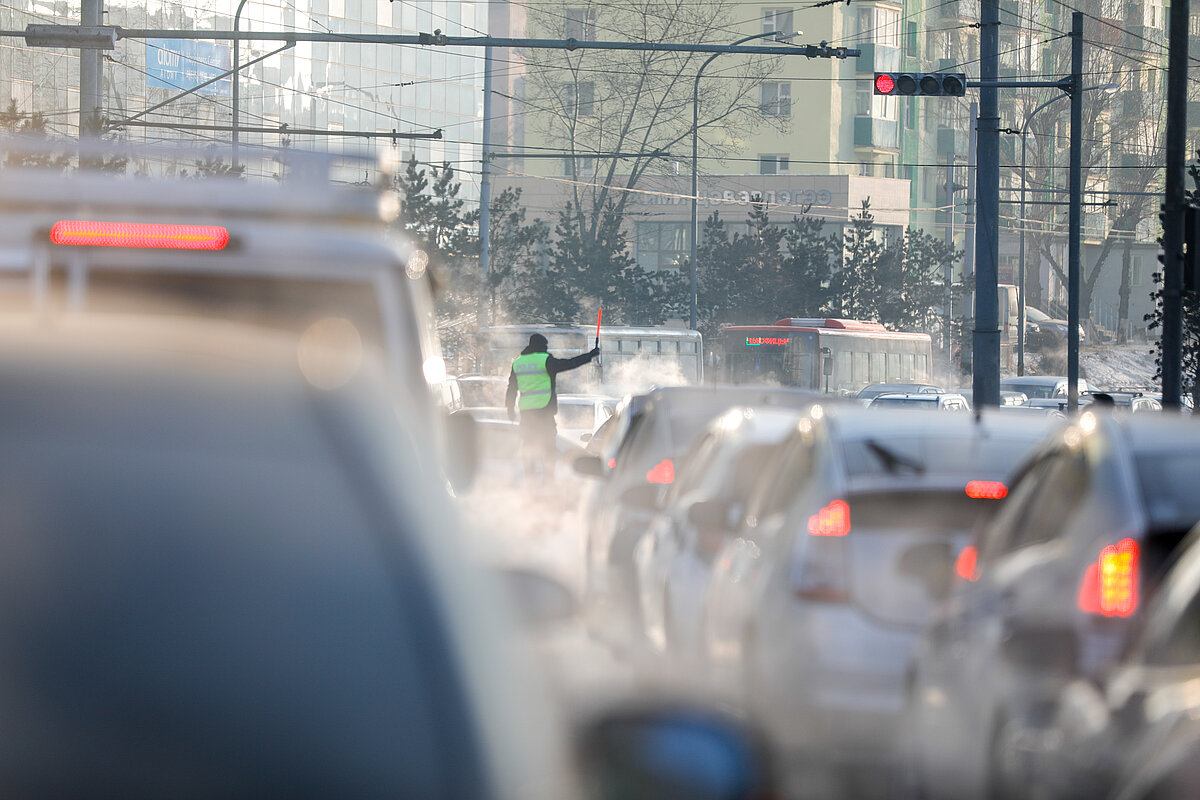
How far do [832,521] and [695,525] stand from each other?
1.74 meters

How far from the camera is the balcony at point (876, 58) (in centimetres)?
8819

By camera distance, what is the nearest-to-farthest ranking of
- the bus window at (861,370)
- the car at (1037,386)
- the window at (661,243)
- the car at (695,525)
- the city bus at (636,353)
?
the car at (695,525) < the city bus at (636,353) < the car at (1037,386) < the bus window at (861,370) < the window at (661,243)

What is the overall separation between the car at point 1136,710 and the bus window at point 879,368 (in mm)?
46548

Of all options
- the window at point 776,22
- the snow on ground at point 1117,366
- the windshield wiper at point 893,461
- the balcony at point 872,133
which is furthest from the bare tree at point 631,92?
the windshield wiper at point 893,461

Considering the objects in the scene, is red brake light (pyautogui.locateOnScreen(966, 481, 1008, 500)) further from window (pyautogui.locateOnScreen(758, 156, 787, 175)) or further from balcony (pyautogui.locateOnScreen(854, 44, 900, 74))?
balcony (pyautogui.locateOnScreen(854, 44, 900, 74))

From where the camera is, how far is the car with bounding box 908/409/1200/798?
518 centimetres

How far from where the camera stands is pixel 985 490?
23.8 feet

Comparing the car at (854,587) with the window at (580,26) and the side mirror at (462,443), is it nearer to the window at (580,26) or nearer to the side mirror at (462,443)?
the side mirror at (462,443)

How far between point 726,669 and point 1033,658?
9.32 feet

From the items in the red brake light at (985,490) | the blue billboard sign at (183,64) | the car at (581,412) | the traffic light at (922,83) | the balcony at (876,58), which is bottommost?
the car at (581,412)

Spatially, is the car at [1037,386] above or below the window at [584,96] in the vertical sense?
below

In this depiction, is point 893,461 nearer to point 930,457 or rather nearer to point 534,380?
point 930,457

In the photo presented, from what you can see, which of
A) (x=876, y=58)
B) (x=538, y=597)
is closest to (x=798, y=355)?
(x=538, y=597)

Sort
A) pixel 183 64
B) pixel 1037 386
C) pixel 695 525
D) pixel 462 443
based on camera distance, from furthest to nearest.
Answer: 1. pixel 183 64
2. pixel 1037 386
3. pixel 695 525
4. pixel 462 443
